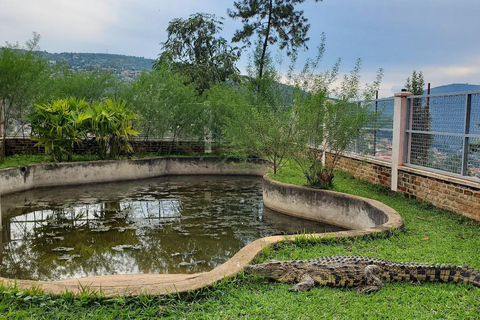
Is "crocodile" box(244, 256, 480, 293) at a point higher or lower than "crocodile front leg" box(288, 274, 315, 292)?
higher

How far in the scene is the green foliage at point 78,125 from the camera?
1128cm

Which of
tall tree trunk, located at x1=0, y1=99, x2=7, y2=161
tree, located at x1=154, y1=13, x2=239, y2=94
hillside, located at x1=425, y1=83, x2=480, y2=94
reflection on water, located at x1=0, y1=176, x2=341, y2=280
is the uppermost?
tree, located at x1=154, y1=13, x2=239, y2=94

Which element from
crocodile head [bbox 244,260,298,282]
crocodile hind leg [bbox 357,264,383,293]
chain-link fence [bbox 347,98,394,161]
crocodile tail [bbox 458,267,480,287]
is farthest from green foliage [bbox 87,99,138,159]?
crocodile tail [bbox 458,267,480,287]

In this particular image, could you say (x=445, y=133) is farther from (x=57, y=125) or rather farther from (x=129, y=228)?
(x=57, y=125)

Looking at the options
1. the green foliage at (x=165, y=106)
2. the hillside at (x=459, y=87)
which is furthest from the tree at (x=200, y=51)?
the hillside at (x=459, y=87)

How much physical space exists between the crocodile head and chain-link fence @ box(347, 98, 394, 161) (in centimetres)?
505

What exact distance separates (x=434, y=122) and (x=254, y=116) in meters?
3.78

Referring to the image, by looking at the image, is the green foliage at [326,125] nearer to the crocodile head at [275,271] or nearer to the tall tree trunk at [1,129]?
the crocodile head at [275,271]

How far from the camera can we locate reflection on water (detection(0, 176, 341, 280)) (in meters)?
5.45

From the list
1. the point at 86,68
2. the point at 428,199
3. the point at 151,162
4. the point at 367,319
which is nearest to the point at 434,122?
the point at 428,199

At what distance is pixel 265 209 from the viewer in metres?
8.59

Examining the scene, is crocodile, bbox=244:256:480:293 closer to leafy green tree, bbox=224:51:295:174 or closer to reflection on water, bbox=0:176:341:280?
reflection on water, bbox=0:176:341:280

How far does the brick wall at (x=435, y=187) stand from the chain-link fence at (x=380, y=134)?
0.23 meters

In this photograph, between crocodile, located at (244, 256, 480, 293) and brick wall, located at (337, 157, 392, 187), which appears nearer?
crocodile, located at (244, 256, 480, 293)
